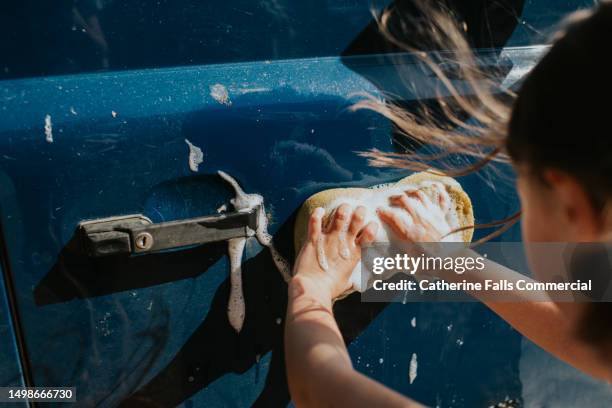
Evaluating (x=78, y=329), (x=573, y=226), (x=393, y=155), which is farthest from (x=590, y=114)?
(x=78, y=329)

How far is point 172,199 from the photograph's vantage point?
42.6 inches

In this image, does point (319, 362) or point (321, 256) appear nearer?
point (319, 362)

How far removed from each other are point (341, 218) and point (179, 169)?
0.30 metres

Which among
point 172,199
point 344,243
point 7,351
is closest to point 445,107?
point 344,243

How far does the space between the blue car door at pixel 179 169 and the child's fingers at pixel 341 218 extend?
0.05 m

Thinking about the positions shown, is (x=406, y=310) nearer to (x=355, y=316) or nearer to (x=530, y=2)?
(x=355, y=316)

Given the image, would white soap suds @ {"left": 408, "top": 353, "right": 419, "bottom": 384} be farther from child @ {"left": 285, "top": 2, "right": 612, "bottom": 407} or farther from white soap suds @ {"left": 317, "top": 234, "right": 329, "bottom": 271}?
white soap suds @ {"left": 317, "top": 234, "right": 329, "bottom": 271}

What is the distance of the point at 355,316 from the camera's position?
4.15 feet

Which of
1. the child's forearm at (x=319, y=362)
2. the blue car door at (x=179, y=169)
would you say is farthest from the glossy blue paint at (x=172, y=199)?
the child's forearm at (x=319, y=362)

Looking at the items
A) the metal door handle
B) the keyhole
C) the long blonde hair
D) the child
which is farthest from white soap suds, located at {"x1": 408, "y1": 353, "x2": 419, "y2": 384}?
the keyhole

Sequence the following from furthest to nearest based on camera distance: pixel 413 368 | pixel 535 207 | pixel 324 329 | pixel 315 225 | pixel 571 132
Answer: pixel 413 368, pixel 315 225, pixel 324 329, pixel 535 207, pixel 571 132

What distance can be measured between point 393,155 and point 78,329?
0.62 meters

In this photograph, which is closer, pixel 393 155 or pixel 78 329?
pixel 78 329

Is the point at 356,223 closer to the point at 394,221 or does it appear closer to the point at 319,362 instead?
the point at 394,221
